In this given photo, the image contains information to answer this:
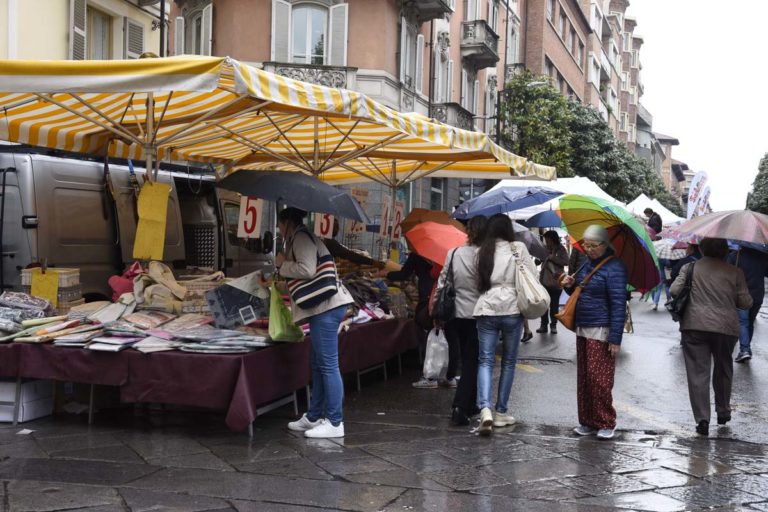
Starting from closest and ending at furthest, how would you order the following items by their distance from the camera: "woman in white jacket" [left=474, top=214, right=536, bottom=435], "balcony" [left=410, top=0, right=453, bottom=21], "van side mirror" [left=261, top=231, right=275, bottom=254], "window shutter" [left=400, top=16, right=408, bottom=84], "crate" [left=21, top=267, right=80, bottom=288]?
"woman in white jacket" [left=474, top=214, right=536, bottom=435], "crate" [left=21, top=267, right=80, bottom=288], "van side mirror" [left=261, top=231, right=275, bottom=254], "window shutter" [left=400, top=16, right=408, bottom=84], "balcony" [left=410, top=0, right=453, bottom=21]

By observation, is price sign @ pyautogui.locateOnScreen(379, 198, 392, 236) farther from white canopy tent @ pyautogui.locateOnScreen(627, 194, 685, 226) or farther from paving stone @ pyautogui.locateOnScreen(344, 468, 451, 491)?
white canopy tent @ pyautogui.locateOnScreen(627, 194, 685, 226)

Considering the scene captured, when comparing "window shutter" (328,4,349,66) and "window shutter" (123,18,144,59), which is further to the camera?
"window shutter" (328,4,349,66)

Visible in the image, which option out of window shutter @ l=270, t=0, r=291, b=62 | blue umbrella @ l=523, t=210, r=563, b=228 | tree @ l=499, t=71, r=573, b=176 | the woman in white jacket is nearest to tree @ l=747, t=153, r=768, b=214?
tree @ l=499, t=71, r=573, b=176

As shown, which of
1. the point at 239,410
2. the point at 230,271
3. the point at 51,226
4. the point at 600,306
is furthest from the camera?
the point at 230,271

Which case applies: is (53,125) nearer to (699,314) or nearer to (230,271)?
(230,271)

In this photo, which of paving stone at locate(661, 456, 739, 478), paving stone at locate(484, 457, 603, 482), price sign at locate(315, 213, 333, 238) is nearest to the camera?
paving stone at locate(484, 457, 603, 482)

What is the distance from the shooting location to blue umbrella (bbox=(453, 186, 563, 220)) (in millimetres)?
11594

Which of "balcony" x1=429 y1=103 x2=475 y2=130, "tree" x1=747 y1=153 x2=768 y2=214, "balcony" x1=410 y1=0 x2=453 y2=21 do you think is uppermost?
"balcony" x1=410 y1=0 x2=453 y2=21

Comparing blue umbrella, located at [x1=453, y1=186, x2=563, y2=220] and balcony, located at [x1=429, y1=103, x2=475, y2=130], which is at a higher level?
balcony, located at [x1=429, y1=103, x2=475, y2=130]

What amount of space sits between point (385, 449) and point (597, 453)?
1610 millimetres

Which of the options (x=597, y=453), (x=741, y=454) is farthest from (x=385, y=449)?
(x=741, y=454)

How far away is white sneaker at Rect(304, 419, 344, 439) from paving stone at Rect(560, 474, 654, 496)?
185 centimetres

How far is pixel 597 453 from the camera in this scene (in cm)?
661

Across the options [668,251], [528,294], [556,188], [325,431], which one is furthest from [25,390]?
[668,251]
